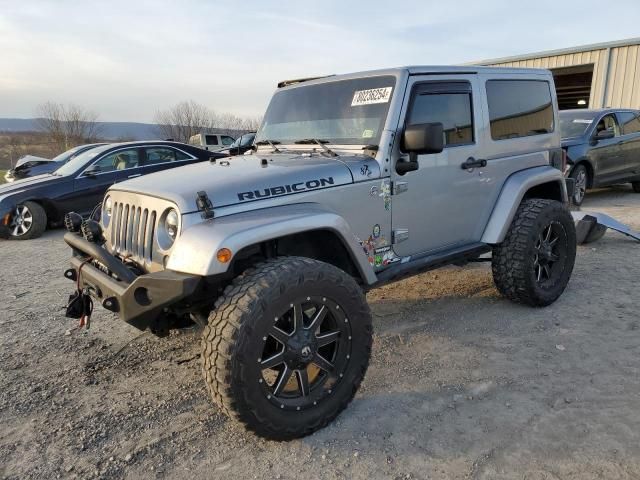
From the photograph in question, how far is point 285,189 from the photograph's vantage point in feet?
9.57

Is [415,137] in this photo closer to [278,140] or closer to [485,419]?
[278,140]

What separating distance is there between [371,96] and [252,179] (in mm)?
1188

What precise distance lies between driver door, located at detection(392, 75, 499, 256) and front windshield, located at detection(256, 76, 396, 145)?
21cm

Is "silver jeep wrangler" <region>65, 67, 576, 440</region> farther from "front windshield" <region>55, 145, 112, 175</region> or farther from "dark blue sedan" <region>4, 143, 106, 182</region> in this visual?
"dark blue sedan" <region>4, 143, 106, 182</region>

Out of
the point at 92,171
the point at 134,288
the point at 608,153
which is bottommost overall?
the point at 134,288

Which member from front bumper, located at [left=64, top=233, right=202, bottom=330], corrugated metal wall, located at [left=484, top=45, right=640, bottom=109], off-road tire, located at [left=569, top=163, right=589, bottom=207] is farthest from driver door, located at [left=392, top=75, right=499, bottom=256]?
corrugated metal wall, located at [left=484, top=45, right=640, bottom=109]

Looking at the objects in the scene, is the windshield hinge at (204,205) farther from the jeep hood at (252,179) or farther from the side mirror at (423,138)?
the side mirror at (423,138)

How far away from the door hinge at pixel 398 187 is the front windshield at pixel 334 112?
33 cm

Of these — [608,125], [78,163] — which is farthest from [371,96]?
[608,125]

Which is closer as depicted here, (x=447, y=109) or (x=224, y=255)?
(x=224, y=255)

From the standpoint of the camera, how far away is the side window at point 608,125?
9.86 m

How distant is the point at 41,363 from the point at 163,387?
107 cm

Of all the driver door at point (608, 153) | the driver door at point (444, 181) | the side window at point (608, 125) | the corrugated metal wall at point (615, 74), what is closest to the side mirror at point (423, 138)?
the driver door at point (444, 181)

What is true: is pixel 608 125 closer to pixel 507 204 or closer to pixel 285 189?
pixel 507 204
